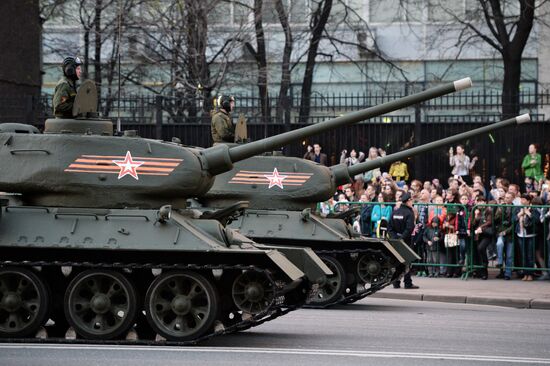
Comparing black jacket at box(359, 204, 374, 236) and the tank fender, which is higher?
black jacket at box(359, 204, 374, 236)

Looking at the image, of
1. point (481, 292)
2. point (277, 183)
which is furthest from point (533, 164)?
point (277, 183)

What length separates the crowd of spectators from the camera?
75.5 feet

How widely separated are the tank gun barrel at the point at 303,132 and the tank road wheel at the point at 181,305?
5.38ft

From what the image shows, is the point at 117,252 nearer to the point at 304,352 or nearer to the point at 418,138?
the point at 304,352

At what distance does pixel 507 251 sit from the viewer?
2322 centimetres

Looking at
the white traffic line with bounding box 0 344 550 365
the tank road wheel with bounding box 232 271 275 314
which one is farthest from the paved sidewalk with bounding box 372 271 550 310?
the white traffic line with bounding box 0 344 550 365

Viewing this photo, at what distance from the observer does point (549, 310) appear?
1939 cm

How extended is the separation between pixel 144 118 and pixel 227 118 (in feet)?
35.1

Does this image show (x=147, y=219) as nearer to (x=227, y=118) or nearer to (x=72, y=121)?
(x=72, y=121)

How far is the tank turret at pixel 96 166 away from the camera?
46.8 feet

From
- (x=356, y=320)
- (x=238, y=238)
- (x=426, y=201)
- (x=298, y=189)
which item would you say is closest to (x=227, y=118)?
(x=298, y=189)

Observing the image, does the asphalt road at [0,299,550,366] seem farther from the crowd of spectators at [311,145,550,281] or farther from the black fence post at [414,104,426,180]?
the black fence post at [414,104,426,180]

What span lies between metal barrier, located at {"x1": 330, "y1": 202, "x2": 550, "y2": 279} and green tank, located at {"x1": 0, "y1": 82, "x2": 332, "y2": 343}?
9.55 m

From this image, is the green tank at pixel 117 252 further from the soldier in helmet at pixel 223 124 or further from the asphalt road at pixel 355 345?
the soldier in helmet at pixel 223 124
